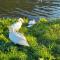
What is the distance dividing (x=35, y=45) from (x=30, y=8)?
890 cm

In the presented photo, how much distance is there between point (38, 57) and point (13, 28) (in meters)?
2.25

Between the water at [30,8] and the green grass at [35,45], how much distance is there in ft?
15.7

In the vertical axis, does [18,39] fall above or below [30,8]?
above

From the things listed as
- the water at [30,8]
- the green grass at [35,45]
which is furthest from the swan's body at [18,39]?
the water at [30,8]

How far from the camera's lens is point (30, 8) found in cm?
1655

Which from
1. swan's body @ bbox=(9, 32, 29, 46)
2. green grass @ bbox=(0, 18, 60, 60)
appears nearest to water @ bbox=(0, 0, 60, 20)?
green grass @ bbox=(0, 18, 60, 60)

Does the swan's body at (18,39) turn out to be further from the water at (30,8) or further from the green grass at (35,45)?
the water at (30,8)

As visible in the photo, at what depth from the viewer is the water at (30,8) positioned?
49.3ft

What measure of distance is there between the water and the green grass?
479cm

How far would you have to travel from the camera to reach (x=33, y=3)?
18078mm

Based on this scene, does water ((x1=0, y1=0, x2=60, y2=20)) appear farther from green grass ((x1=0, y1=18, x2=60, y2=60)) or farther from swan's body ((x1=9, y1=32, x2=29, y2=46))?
swan's body ((x1=9, y1=32, x2=29, y2=46))

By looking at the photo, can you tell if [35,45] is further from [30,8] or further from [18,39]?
[30,8]

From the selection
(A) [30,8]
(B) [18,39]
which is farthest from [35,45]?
(A) [30,8]

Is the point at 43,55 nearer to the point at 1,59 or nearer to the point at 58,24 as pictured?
the point at 1,59
